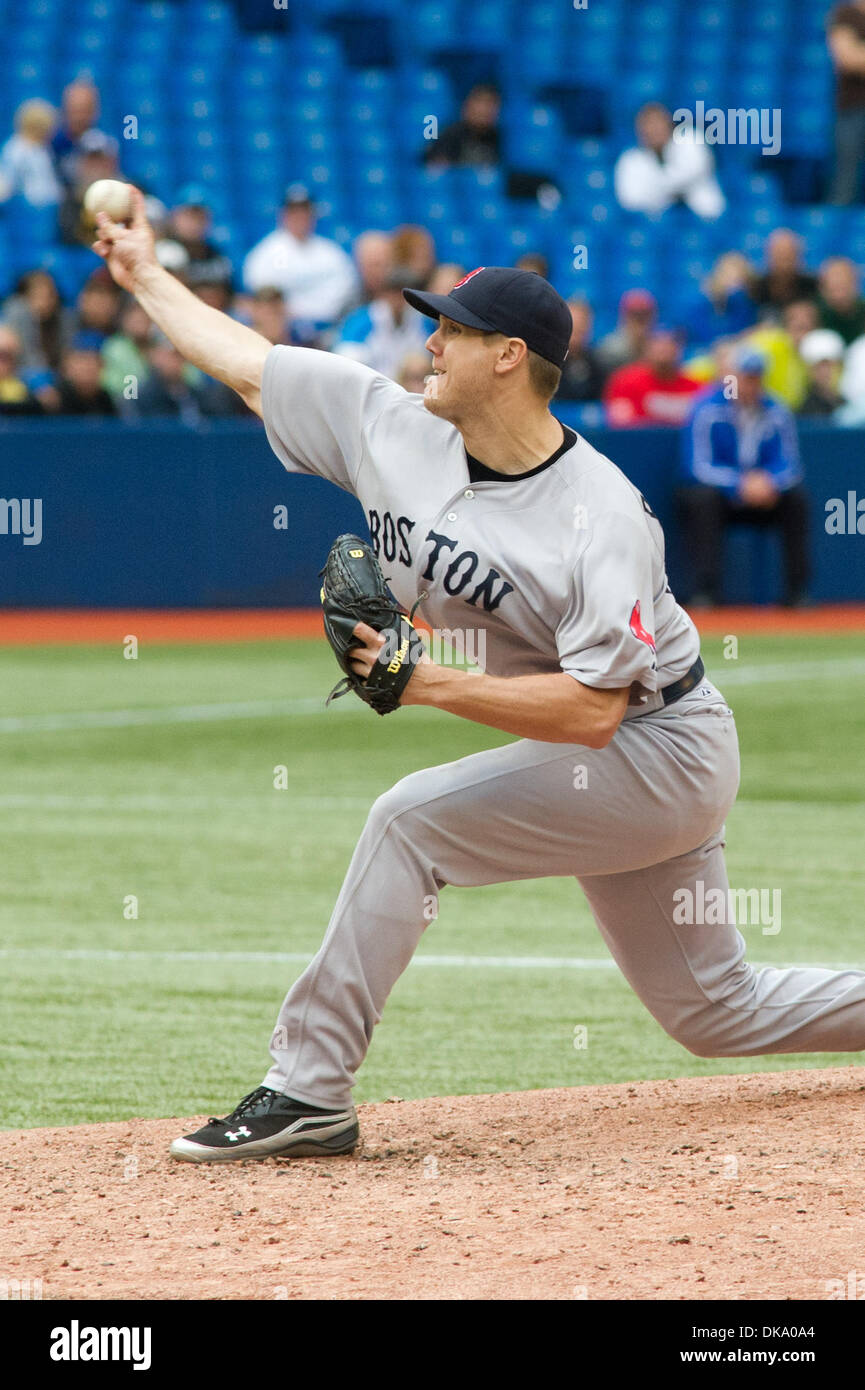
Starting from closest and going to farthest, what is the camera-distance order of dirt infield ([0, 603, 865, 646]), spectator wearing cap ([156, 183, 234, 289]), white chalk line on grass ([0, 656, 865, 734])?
white chalk line on grass ([0, 656, 865, 734]), dirt infield ([0, 603, 865, 646]), spectator wearing cap ([156, 183, 234, 289])

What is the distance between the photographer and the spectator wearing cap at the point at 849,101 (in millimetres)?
21797

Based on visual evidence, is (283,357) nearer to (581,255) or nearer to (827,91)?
(581,255)

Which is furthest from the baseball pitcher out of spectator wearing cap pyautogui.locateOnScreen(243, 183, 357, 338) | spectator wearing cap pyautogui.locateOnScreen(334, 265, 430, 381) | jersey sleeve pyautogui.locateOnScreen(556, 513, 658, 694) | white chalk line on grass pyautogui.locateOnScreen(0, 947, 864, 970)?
spectator wearing cap pyautogui.locateOnScreen(243, 183, 357, 338)

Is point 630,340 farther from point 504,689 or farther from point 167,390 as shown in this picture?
point 504,689

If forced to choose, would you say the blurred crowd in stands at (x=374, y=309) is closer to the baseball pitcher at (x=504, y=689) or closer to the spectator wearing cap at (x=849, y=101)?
the spectator wearing cap at (x=849, y=101)

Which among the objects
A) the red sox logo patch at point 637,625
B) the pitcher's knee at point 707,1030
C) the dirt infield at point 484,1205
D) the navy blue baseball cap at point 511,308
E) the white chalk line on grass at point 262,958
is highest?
the navy blue baseball cap at point 511,308

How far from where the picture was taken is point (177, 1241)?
386 centimetres

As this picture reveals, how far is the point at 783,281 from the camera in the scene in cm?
1911

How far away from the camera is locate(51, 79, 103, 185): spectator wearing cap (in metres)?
18.1

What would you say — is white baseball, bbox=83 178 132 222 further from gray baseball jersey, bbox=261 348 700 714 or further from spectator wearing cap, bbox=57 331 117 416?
spectator wearing cap, bbox=57 331 117 416

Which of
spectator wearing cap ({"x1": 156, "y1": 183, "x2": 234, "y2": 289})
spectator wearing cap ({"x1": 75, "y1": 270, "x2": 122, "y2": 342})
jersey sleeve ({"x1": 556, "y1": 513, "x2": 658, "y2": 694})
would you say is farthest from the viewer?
spectator wearing cap ({"x1": 156, "y1": 183, "x2": 234, "y2": 289})

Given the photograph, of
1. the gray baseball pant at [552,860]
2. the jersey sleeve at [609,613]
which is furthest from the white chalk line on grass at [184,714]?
the jersey sleeve at [609,613]

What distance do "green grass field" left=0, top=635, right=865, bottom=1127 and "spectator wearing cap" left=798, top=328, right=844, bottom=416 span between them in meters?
5.27

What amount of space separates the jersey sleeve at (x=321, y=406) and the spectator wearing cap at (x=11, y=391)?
11.5 m
